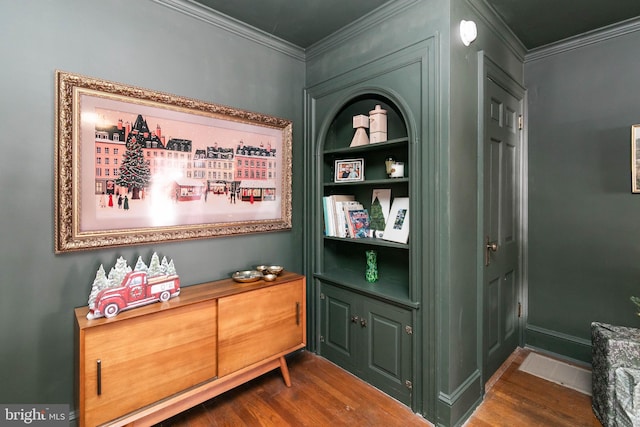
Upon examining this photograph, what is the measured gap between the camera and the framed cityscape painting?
155cm

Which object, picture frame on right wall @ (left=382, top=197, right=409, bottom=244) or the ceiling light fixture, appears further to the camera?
picture frame on right wall @ (left=382, top=197, right=409, bottom=244)

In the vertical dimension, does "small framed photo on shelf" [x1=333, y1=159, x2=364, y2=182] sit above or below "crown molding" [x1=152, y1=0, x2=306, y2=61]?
below

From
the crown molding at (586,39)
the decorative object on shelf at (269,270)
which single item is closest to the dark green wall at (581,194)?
the crown molding at (586,39)

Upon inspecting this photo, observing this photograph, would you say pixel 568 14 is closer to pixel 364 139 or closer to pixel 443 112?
pixel 443 112

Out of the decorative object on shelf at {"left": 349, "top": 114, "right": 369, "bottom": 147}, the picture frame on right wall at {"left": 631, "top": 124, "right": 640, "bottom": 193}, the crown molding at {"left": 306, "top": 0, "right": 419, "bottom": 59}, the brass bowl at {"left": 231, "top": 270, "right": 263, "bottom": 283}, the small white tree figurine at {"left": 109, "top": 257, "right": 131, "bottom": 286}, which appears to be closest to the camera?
the small white tree figurine at {"left": 109, "top": 257, "right": 131, "bottom": 286}

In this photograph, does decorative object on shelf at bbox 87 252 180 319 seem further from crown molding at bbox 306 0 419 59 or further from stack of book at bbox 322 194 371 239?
crown molding at bbox 306 0 419 59

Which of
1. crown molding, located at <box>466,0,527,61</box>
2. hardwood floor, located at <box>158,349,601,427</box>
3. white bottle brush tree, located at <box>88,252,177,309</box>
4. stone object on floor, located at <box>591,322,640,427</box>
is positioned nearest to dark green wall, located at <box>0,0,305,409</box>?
white bottle brush tree, located at <box>88,252,177,309</box>

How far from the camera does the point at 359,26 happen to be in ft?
6.95

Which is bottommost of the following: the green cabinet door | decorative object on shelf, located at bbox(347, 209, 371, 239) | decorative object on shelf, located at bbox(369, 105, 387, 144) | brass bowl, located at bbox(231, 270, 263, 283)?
the green cabinet door

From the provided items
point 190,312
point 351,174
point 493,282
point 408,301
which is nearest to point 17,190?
point 190,312

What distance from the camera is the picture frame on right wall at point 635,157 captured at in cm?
212

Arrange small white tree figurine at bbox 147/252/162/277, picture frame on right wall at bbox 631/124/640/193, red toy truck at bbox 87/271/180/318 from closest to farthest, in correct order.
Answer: red toy truck at bbox 87/271/180/318, small white tree figurine at bbox 147/252/162/277, picture frame on right wall at bbox 631/124/640/193

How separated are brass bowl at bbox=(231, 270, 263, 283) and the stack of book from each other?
2.17 feet

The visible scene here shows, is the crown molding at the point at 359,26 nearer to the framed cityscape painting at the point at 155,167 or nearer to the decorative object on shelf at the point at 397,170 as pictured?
the framed cityscape painting at the point at 155,167
